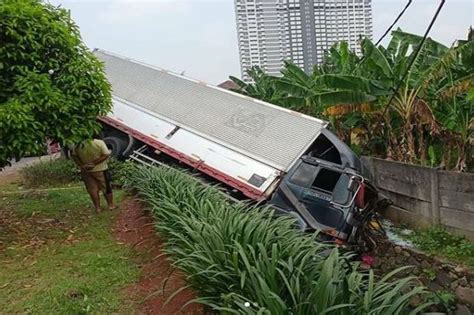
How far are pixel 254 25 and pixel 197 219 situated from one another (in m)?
15.3

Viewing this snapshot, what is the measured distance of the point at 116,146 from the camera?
37.4ft

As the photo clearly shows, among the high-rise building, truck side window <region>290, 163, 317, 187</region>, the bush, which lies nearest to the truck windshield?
truck side window <region>290, 163, 317, 187</region>

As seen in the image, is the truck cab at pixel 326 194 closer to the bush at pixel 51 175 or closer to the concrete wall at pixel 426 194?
the concrete wall at pixel 426 194

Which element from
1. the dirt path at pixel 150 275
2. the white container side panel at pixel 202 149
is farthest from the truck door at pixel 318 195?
the dirt path at pixel 150 275

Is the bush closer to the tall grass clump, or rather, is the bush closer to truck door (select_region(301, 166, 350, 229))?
truck door (select_region(301, 166, 350, 229))

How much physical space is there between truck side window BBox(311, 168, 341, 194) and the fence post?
2.11m

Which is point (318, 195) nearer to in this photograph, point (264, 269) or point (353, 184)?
point (353, 184)

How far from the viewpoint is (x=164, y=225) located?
4.55 m

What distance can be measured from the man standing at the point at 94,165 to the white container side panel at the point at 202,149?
149 cm

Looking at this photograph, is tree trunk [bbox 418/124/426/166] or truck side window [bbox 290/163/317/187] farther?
tree trunk [bbox 418/124/426/166]

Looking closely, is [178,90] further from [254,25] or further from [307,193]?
[254,25]

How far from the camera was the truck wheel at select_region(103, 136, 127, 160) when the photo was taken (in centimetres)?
1126

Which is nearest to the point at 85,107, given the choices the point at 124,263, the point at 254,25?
the point at 124,263

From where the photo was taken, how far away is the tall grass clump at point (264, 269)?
7.98 ft
